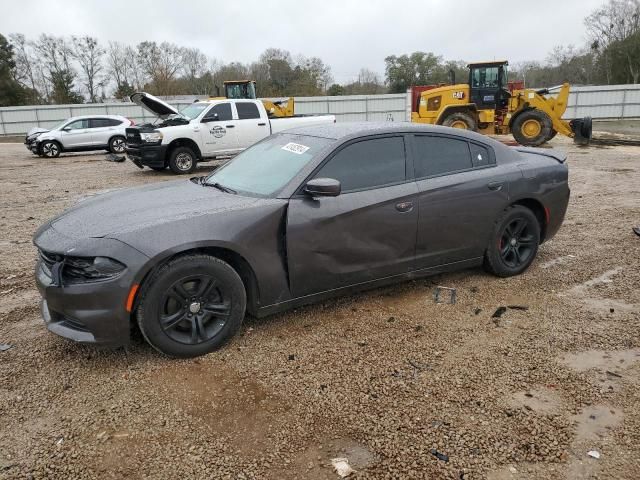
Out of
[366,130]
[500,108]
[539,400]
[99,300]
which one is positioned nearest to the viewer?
[539,400]

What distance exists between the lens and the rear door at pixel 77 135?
19188 mm

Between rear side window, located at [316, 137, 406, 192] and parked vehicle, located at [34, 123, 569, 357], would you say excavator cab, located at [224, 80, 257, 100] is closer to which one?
parked vehicle, located at [34, 123, 569, 357]

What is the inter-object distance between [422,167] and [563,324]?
1666 mm

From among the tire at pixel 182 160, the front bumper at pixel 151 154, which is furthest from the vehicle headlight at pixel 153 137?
the tire at pixel 182 160

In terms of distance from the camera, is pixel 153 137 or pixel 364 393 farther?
pixel 153 137

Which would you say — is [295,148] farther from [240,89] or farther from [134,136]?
[240,89]

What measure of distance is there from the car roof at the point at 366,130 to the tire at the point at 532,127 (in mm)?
13575

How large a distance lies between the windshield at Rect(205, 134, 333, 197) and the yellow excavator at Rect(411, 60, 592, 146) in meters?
13.6

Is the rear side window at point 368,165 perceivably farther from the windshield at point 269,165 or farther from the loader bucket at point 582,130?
the loader bucket at point 582,130

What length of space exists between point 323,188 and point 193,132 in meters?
10.2

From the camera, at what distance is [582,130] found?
57.3ft

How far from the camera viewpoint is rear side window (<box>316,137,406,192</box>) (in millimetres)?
3916

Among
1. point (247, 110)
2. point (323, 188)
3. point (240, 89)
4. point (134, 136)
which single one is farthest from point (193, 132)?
point (240, 89)

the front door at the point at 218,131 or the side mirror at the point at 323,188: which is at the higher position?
the front door at the point at 218,131
